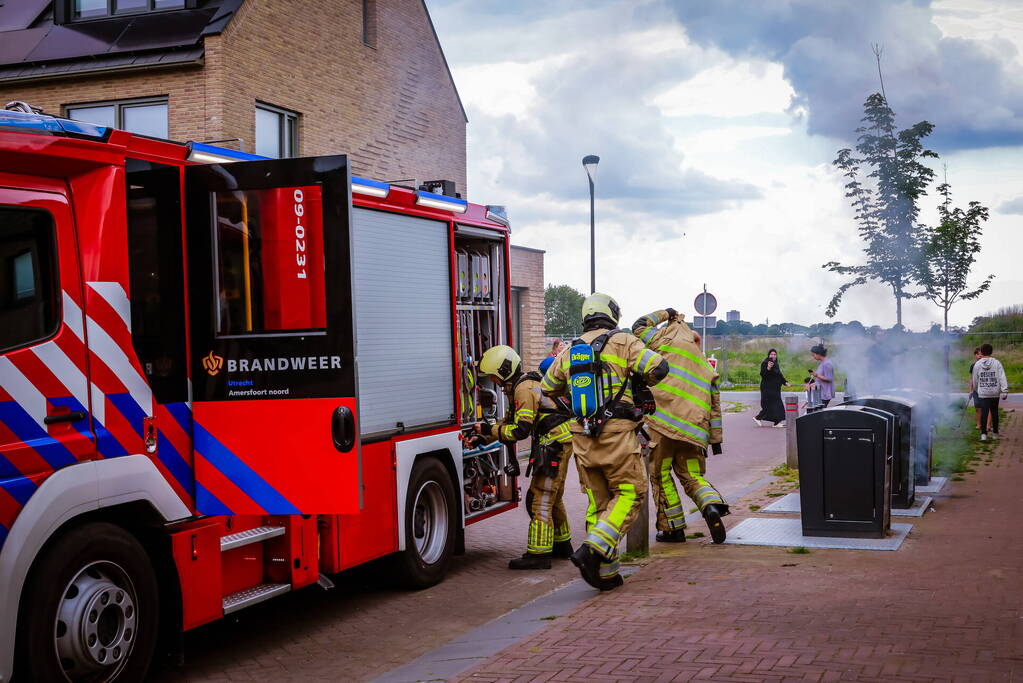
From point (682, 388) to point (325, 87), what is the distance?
1287 centimetres

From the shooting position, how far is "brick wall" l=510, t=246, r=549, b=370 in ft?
87.8

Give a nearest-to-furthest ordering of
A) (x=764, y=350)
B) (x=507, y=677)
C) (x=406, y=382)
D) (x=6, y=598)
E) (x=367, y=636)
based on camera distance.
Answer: (x=6, y=598), (x=507, y=677), (x=367, y=636), (x=406, y=382), (x=764, y=350)

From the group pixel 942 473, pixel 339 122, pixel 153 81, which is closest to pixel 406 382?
pixel 942 473

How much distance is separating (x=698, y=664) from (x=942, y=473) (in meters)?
9.05

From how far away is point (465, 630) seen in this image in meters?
6.96

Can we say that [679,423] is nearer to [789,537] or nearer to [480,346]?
[789,537]

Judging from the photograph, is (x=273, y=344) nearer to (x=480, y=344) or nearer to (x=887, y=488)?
(x=480, y=344)

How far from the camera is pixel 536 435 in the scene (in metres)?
8.66

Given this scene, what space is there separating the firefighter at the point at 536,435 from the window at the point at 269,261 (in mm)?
2790

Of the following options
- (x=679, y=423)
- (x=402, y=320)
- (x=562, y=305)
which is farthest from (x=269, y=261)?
(x=562, y=305)

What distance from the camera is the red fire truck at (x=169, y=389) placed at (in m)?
5.05

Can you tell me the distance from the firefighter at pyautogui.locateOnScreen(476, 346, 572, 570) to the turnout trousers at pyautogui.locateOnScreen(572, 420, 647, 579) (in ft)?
2.60

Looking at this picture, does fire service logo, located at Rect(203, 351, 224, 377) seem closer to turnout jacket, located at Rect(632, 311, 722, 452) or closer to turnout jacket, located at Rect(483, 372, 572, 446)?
turnout jacket, located at Rect(483, 372, 572, 446)

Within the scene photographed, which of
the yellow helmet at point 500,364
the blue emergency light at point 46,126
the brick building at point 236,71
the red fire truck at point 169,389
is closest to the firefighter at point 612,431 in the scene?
the yellow helmet at point 500,364
